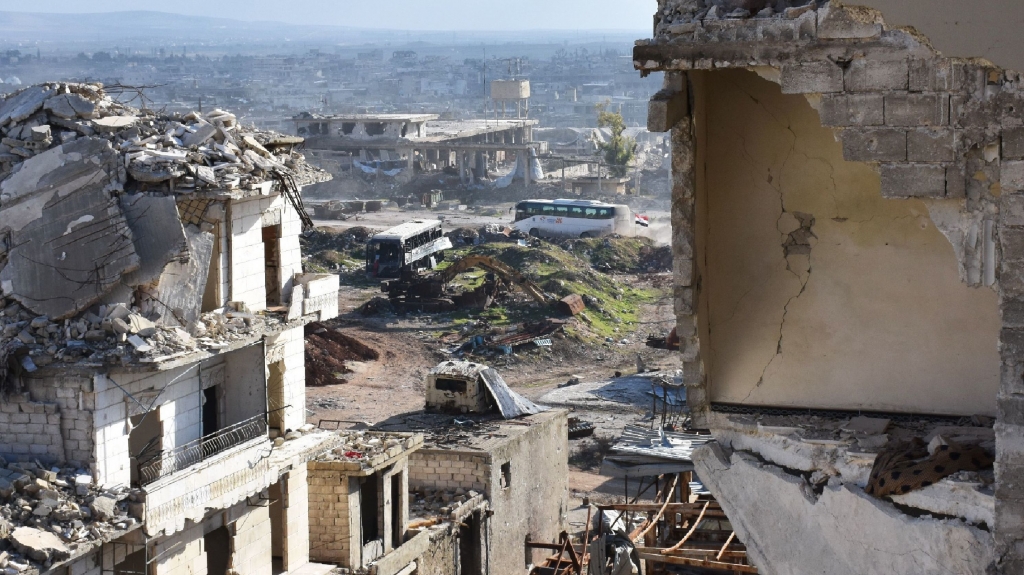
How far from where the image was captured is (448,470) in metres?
21.9

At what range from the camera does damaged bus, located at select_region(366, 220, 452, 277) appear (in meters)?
47.0

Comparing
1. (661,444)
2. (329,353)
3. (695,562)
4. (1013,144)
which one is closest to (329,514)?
(661,444)

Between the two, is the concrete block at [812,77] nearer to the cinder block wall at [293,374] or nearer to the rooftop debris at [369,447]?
the cinder block wall at [293,374]

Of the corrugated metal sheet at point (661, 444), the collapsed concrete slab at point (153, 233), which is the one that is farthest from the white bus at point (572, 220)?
the collapsed concrete slab at point (153, 233)

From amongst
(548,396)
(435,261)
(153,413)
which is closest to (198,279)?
(153,413)

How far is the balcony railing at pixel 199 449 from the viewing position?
1422cm

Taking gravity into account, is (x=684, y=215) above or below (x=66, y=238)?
above

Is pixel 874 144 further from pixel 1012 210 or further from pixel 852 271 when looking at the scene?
pixel 852 271

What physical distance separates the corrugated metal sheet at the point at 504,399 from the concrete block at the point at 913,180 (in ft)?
58.6

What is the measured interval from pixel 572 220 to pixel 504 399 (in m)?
32.0

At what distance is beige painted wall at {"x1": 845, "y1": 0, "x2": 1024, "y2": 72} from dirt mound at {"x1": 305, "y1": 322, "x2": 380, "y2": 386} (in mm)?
28034

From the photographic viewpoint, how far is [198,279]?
14.4 meters

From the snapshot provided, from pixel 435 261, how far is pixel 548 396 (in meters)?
17.2

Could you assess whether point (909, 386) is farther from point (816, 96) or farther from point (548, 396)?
point (548, 396)
